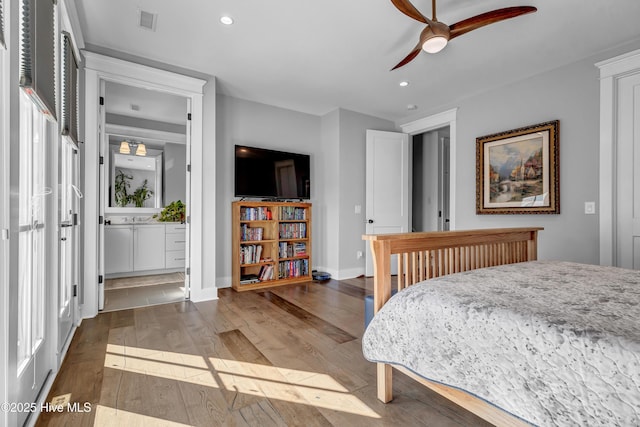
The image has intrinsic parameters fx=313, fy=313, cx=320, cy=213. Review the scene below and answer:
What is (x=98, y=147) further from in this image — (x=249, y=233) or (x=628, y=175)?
(x=628, y=175)

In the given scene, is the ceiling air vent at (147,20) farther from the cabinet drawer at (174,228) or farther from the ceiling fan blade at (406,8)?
the cabinet drawer at (174,228)

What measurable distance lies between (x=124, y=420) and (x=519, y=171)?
4.10 m

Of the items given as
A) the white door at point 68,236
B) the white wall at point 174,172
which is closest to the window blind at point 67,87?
the white door at point 68,236

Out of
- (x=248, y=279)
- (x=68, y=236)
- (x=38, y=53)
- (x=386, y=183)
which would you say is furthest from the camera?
(x=386, y=183)

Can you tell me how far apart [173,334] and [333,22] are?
284cm

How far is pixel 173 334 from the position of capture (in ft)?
8.20

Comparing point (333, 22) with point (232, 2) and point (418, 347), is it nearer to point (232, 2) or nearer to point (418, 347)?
point (232, 2)

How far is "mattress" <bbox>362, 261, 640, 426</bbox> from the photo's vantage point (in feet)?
2.76

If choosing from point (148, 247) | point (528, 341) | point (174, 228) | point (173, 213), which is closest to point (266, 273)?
point (174, 228)

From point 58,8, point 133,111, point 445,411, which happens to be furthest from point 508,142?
point 133,111

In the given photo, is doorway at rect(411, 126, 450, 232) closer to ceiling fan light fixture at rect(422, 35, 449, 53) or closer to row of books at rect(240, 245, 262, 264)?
row of books at rect(240, 245, 262, 264)

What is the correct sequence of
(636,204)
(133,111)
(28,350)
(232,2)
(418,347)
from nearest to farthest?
(418,347) → (28,350) → (232,2) → (636,204) → (133,111)

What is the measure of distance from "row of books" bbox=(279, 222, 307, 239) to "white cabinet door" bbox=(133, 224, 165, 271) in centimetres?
193

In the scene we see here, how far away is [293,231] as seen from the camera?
4477mm
